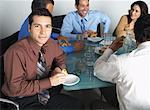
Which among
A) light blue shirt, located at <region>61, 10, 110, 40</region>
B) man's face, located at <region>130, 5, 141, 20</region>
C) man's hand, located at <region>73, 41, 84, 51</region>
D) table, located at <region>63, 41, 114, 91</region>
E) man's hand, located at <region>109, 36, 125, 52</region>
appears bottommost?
table, located at <region>63, 41, 114, 91</region>

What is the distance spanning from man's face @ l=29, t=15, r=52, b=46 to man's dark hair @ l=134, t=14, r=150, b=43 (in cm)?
59

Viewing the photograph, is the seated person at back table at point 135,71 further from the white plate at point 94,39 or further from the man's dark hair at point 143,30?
the white plate at point 94,39

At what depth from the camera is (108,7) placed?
160 inches

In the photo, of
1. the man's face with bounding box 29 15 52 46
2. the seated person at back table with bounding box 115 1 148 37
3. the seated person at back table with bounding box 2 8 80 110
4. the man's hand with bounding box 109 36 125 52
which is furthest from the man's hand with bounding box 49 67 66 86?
the seated person at back table with bounding box 115 1 148 37

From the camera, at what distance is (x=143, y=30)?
64.0 inches

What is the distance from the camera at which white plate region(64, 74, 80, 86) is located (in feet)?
5.79

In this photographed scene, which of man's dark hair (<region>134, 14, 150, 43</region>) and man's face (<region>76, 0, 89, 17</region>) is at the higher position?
man's face (<region>76, 0, 89, 17</region>)

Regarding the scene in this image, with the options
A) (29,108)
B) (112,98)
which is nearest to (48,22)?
(29,108)

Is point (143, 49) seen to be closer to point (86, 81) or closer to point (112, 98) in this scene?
point (86, 81)

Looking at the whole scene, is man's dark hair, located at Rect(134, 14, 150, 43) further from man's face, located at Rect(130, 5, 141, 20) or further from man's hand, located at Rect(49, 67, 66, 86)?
man's face, located at Rect(130, 5, 141, 20)

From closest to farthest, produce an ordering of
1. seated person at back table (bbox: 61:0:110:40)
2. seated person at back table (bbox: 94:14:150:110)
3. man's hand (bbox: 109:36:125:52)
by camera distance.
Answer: seated person at back table (bbox: 94:14:150:110) → man's hand (bbox: 109:36:125:52) → seated person at back table (bbox: 61:0:110:40)

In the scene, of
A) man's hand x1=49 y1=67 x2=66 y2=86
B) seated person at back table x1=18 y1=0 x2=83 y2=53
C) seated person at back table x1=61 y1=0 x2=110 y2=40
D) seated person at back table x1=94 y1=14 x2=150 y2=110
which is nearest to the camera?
seated person at back table x1=94 y1=14 x2=150 y2=110

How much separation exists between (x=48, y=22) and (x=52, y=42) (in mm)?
226

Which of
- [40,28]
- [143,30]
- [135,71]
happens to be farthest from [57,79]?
[143,30]
